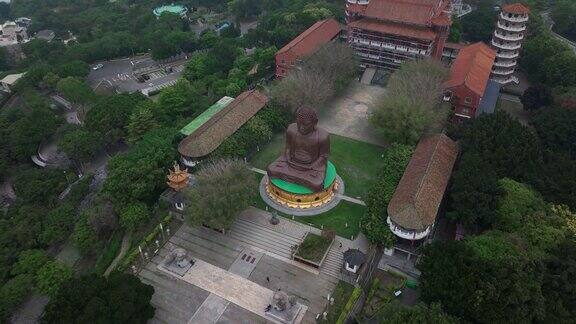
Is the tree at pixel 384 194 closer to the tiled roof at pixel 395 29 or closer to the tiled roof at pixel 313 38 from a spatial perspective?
the tiled roof at pixel 395 29

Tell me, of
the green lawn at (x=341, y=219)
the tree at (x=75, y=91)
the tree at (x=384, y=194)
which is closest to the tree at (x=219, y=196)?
the green lawn at (x=341, y=219)

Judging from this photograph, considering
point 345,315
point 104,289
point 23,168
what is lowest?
point 23,168

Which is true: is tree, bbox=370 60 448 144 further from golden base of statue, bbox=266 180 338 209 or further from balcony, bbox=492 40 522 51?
balcony, bbox=492 40 522 51

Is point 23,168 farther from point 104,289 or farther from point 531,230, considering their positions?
point 531,230

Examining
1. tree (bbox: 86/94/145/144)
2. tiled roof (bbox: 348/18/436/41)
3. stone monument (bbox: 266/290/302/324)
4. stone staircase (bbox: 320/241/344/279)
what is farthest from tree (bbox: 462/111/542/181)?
tree (bbox: 86/94/145/144)


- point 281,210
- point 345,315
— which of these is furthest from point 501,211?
point 281,210
